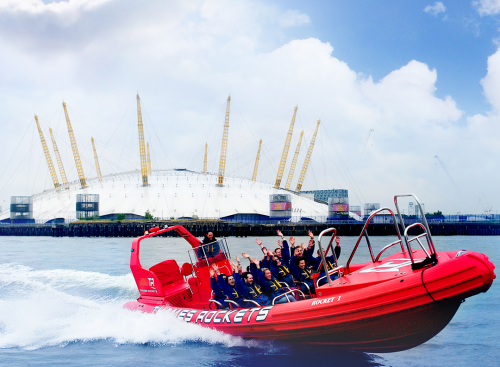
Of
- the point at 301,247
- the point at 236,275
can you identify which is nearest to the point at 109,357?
the point at 236,275

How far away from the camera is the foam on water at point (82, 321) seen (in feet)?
29.3

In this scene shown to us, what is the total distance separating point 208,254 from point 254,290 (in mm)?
1936

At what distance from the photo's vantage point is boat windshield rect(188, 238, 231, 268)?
997cm

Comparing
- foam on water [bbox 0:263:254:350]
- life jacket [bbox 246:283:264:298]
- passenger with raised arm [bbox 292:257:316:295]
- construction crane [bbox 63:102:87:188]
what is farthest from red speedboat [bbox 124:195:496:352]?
construction crane [bbox 63:102:87:188]

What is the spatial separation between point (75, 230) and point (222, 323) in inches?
1966

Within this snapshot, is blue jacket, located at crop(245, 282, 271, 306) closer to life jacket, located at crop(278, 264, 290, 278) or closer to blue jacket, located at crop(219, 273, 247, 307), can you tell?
blue jacket, located at crop(219, 273, 247, 307)

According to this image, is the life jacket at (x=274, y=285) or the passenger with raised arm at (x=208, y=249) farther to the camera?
the passenger with raised arm at (x=208, y=249)

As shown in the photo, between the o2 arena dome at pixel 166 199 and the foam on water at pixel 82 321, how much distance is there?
42390 millimetres

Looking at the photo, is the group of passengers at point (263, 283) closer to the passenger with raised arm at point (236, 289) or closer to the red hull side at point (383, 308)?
the passenger with raised arm at point (236, 289)

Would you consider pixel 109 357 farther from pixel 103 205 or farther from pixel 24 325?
pixel 103 205

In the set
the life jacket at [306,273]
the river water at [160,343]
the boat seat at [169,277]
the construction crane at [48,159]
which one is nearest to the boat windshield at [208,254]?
the boat seat at [169,277]

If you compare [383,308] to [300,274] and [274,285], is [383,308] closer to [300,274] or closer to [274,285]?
[274,285]

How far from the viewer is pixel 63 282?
16.5 meters

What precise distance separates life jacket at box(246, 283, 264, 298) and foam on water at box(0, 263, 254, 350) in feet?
3.04
